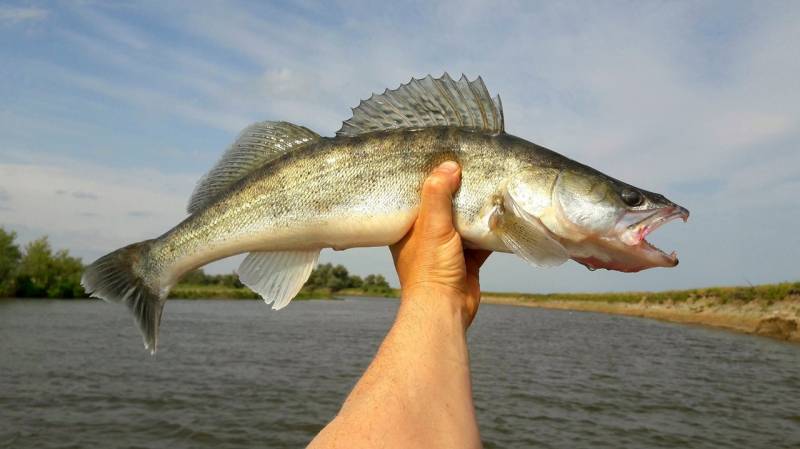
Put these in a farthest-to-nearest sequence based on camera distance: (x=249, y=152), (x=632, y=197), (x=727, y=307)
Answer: (x=727, y=307) → (x=249, y=152) → (x=632, y=197)

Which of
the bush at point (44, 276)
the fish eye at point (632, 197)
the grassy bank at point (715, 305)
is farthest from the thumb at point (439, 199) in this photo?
the bush at point (44, 276)

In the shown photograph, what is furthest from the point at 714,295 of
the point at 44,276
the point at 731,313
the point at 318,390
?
the point at 44,276

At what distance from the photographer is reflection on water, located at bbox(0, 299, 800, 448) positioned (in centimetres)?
1337

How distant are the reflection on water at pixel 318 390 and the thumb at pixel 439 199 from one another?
10.8 meters

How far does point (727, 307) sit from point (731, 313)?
1351mm

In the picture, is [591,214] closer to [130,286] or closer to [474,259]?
[474,259]

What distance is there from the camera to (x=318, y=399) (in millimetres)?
16344

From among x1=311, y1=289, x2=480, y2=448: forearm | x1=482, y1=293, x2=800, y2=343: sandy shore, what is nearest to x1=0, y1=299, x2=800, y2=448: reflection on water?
x1=482, y1=293, x2=800, y2=343: sandy shore

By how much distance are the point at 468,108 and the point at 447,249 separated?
1.22 meters

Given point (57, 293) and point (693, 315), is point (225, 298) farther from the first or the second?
point (693, 315)

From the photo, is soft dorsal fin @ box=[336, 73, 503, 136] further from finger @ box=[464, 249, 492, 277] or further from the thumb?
finger @ box=[464, 249, 492, 277]

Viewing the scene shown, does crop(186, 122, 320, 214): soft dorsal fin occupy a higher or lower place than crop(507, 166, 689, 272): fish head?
higher

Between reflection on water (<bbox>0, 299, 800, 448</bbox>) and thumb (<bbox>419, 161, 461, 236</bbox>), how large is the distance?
425 inches

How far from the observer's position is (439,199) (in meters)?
3.37
